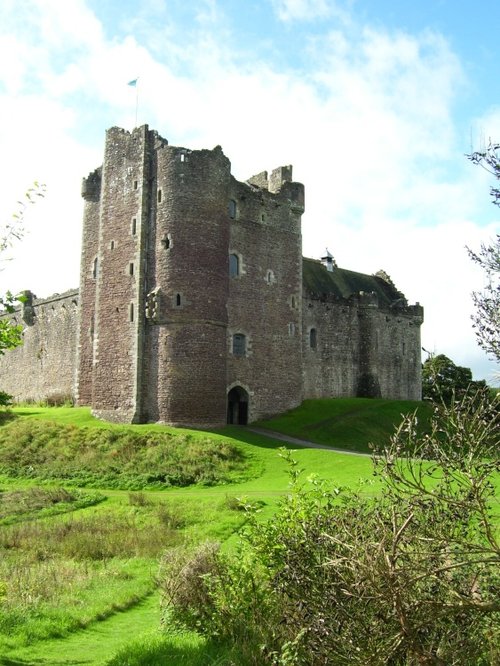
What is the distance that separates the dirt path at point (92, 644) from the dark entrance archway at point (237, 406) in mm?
27265

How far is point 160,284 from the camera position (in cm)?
3522

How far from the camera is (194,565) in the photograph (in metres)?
9.95

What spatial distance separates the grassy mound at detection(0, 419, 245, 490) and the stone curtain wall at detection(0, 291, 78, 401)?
11.5 meters

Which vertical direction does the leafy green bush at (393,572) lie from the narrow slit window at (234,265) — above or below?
below

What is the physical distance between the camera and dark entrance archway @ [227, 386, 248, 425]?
38.9 m

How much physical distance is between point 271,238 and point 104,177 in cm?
1010

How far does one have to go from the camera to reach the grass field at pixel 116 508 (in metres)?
9.95

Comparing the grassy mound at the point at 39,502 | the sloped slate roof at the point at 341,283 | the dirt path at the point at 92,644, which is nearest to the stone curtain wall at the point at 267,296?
the sloped slate roof at the point at 341,283

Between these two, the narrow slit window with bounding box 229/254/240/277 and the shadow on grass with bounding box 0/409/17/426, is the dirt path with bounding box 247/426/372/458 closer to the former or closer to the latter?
the narrow slit window with bounding box 229/254/240/277

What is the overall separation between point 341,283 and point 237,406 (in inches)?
725

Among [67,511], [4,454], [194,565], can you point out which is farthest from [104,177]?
[194,565]

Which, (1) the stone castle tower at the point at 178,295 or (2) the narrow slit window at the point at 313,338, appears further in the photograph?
(2) the narrow slit window at the point at 313,338

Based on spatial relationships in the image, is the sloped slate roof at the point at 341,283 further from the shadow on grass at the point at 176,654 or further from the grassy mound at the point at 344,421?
the shadow on grass at the point at 176,654

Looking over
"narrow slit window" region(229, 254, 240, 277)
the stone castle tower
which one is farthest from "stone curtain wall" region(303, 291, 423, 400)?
"narrow slit window" region(229, 254, 240, 277)
